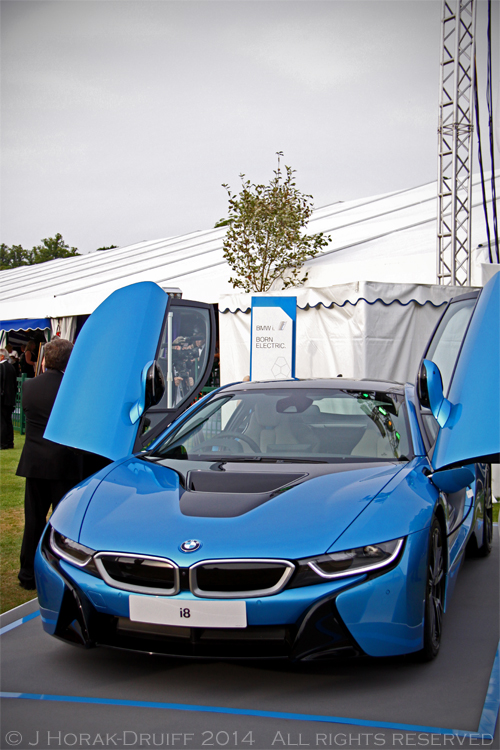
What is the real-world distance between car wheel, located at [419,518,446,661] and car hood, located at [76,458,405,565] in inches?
14.2

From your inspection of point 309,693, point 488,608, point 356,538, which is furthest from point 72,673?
point 488,608

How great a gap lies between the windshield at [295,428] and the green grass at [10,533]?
1421 mm

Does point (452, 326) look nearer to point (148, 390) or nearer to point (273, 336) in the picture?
point (148, 390)

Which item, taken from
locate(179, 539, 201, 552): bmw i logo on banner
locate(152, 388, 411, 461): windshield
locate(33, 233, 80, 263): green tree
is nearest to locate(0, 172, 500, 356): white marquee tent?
locate(152, 388, 411, 461): windshield

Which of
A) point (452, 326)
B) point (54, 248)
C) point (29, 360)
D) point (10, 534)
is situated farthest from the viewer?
point (54, 248)

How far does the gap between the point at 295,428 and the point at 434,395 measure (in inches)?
36.0

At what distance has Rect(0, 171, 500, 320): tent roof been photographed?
10.9m

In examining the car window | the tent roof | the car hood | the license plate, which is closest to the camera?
the license plate

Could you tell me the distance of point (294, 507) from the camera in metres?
3.05

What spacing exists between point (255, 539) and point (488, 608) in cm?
199

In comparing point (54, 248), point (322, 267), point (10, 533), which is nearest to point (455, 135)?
point (322, 267)

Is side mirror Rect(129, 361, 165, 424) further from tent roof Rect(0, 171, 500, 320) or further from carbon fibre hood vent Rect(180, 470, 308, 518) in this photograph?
tent roof Rect(0, 171, 500, 320)

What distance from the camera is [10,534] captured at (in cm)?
625

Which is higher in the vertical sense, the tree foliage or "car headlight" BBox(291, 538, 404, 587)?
the tree foliage
